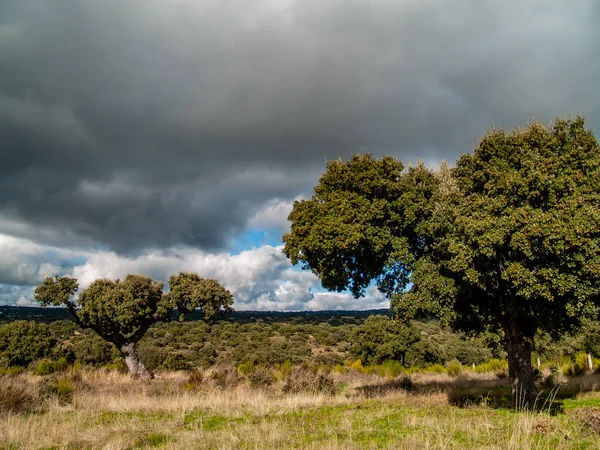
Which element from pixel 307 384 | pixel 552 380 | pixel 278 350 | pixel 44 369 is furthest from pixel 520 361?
pixel 278 350

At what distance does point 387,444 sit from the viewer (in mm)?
8375

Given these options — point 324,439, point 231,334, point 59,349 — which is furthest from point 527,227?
point 231,334

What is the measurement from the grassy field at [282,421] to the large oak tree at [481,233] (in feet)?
10.2

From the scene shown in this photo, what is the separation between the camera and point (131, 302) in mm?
25016

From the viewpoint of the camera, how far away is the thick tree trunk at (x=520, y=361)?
46.2ft

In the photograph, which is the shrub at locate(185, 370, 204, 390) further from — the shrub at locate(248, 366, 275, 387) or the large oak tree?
the large oak tree

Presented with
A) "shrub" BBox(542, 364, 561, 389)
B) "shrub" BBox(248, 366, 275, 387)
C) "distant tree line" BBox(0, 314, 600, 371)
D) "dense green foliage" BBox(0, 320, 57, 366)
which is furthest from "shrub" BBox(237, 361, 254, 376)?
"dense green foliage" BBox(0, 320, 57, 366)

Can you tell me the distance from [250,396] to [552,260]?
1280 centimetres

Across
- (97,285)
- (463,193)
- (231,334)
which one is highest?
(463,193)

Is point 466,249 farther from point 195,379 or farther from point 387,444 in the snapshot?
point 195,379

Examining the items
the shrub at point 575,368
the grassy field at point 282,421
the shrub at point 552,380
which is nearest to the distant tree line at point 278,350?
the shrub at point 575,368

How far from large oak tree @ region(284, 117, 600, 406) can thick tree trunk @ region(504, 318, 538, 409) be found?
0.04 metres

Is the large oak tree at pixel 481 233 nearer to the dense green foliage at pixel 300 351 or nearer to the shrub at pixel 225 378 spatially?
the shrub at pixel 225 378

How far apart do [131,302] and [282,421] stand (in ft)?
54.3
